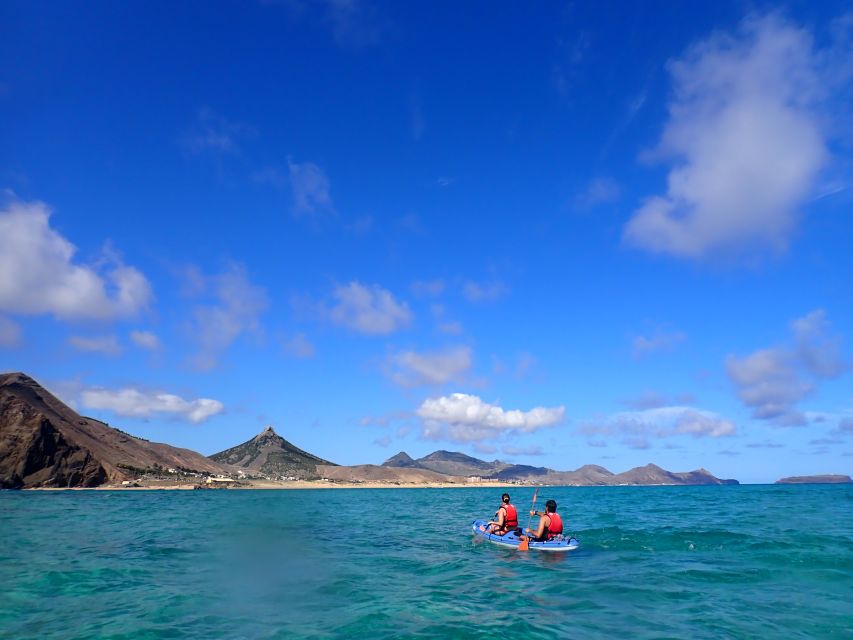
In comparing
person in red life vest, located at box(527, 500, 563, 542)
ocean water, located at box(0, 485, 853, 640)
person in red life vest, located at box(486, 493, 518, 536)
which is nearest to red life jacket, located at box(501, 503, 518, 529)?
person in red life vest, located at box(486, 493, 518, 536)

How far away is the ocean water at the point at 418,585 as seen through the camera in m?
15.2

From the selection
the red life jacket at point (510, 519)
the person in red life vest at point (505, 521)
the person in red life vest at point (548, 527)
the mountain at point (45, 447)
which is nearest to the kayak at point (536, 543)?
the person in red life vest at point (548, 527)

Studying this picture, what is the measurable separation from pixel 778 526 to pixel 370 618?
3789 centimetres

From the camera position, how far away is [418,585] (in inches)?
819

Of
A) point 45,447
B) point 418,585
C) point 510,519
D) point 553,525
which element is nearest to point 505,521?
point 510,519

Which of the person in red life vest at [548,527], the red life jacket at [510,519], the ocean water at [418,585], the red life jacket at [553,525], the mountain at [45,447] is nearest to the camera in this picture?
the ocean water at [418,585]

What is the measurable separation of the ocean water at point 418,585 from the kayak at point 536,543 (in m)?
0.53

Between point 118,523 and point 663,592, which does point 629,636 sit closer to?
point 663,592

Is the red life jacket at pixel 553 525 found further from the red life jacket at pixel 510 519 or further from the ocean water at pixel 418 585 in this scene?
the red life jacket at pixel 510 519

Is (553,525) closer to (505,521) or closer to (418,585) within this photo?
(505,521)

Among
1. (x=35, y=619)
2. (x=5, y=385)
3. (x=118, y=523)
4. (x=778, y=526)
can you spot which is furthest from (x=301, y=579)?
(x=5, y=385)

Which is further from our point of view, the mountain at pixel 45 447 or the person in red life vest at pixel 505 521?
the mountain at pixel 45 447

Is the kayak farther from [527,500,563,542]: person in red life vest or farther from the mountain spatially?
the mountain

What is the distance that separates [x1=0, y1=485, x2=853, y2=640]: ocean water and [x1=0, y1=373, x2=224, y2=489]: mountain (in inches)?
4330
